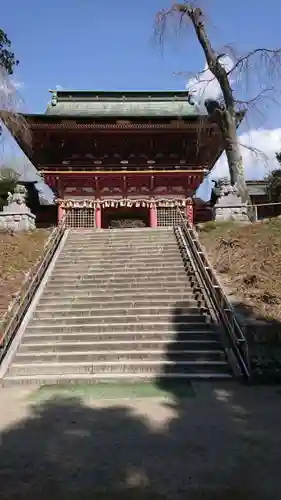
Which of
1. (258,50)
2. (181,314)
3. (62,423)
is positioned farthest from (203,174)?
(62,423)

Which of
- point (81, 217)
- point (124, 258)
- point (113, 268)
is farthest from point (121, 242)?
point (81, 217)

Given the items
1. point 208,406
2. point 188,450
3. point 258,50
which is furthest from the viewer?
point 258,50

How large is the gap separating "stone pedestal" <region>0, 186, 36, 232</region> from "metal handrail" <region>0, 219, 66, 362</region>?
389cm

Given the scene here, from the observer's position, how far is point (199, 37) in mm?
20656

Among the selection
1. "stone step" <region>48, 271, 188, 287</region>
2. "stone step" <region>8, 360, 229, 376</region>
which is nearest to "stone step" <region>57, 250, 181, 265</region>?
"stone step" <region>48, 271, 188, 287</region>

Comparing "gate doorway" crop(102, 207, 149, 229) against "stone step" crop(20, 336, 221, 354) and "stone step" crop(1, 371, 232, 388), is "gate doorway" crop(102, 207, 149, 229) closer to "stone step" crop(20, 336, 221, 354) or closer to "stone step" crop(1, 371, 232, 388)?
"stone step" crop(20, 336, 221, 354)

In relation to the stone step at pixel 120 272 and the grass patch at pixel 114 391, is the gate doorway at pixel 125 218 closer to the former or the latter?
the stone step at pixel 120 272

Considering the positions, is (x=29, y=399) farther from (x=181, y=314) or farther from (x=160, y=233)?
(x=160, y=233)

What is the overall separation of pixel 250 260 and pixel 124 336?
5356 mm

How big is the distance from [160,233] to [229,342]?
25.4 feet

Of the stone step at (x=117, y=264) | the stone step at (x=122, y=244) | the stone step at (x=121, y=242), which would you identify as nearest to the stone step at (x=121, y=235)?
the stone step at (x=121, y=242)

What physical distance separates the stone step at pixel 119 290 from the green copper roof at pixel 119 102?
16120 millimetres

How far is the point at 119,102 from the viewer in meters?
26.4

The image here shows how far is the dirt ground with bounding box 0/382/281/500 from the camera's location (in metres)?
3.61
